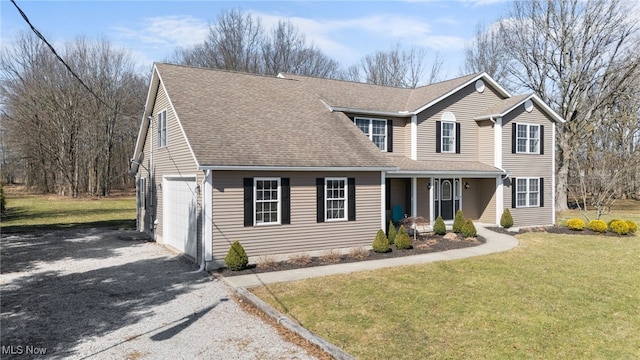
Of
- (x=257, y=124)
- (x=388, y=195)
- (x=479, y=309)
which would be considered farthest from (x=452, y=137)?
(x=479, y=309)

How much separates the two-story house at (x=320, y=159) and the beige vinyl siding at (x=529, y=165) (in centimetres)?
6

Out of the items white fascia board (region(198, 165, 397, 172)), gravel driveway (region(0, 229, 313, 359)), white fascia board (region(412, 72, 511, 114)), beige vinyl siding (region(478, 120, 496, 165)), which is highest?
white fascia board (region(412, 72, 511, 114))

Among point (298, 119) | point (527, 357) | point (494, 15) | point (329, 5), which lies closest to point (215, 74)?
point (298, 119)

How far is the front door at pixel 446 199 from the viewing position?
18828mm

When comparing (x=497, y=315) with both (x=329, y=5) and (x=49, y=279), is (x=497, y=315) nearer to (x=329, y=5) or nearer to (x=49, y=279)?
(x=49, y=279)

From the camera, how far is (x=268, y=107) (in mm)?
14664

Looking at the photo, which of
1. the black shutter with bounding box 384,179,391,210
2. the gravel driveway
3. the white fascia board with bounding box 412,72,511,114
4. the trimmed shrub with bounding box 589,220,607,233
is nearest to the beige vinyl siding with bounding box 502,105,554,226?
the white fascia board with bounding box 412,72,511,114

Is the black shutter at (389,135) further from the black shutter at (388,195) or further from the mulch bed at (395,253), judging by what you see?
the mulch bed at (395,253)

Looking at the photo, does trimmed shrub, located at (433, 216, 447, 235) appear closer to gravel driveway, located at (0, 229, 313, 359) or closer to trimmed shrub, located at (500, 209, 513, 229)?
trimmed shrub, located at (500, 209, 513, 229)

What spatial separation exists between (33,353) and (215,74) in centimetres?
1175

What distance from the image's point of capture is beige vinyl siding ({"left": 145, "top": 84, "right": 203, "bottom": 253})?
1232 centimetres

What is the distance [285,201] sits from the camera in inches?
479

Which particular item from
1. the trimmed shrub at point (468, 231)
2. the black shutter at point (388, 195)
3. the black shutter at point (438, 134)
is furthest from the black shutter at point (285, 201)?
the black shutter at point (438, 134)

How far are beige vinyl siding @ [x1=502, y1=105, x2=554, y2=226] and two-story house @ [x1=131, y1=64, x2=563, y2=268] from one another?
0.19ft
